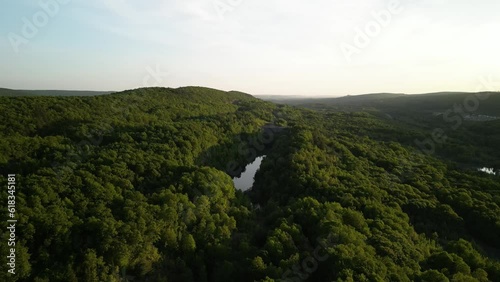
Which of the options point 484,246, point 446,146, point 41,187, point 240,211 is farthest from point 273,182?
point 446,146

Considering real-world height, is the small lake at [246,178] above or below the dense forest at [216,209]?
below

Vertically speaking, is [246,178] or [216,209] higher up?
[216,209]

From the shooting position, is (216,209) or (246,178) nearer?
(216,209)

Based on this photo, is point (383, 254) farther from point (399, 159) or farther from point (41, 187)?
point (399, 159)

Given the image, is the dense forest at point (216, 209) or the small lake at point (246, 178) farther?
A: the small lake at point (246, 178)
